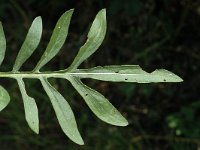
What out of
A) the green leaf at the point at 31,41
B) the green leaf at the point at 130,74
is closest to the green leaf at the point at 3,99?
the green leaf at the point at 31,41

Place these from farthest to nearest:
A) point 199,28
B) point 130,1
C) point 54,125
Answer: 1. point 54,125
2. point 199,28
3. point 130,1

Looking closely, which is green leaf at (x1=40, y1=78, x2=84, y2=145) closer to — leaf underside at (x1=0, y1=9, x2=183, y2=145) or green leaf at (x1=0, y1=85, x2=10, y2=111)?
leaf underside at (x1=0, y1=9, x2=183, y2=145)

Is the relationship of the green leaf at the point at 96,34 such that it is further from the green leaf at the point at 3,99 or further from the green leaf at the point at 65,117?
the green leaf at the point at 3,99

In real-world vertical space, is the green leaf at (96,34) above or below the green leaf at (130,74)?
above

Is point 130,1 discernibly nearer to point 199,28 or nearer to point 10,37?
point 199,28

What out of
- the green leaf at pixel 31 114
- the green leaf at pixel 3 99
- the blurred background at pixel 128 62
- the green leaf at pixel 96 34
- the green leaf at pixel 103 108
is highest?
the green leaf at pixel 96 34

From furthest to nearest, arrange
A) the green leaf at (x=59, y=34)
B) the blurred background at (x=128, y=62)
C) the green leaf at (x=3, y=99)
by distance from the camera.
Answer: the blurred background at (x=128, y=62) < the green leaf at (x=59, y=34) < the green leaf at (x=3, y=99)

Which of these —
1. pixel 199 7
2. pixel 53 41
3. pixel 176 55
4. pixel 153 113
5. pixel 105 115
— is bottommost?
pixel 153 113

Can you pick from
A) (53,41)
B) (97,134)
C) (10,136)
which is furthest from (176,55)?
(53,41)

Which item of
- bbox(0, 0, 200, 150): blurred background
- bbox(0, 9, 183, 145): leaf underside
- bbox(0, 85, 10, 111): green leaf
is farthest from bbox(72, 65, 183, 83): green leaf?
bbox(0, 0, 200, 150): blurred background
